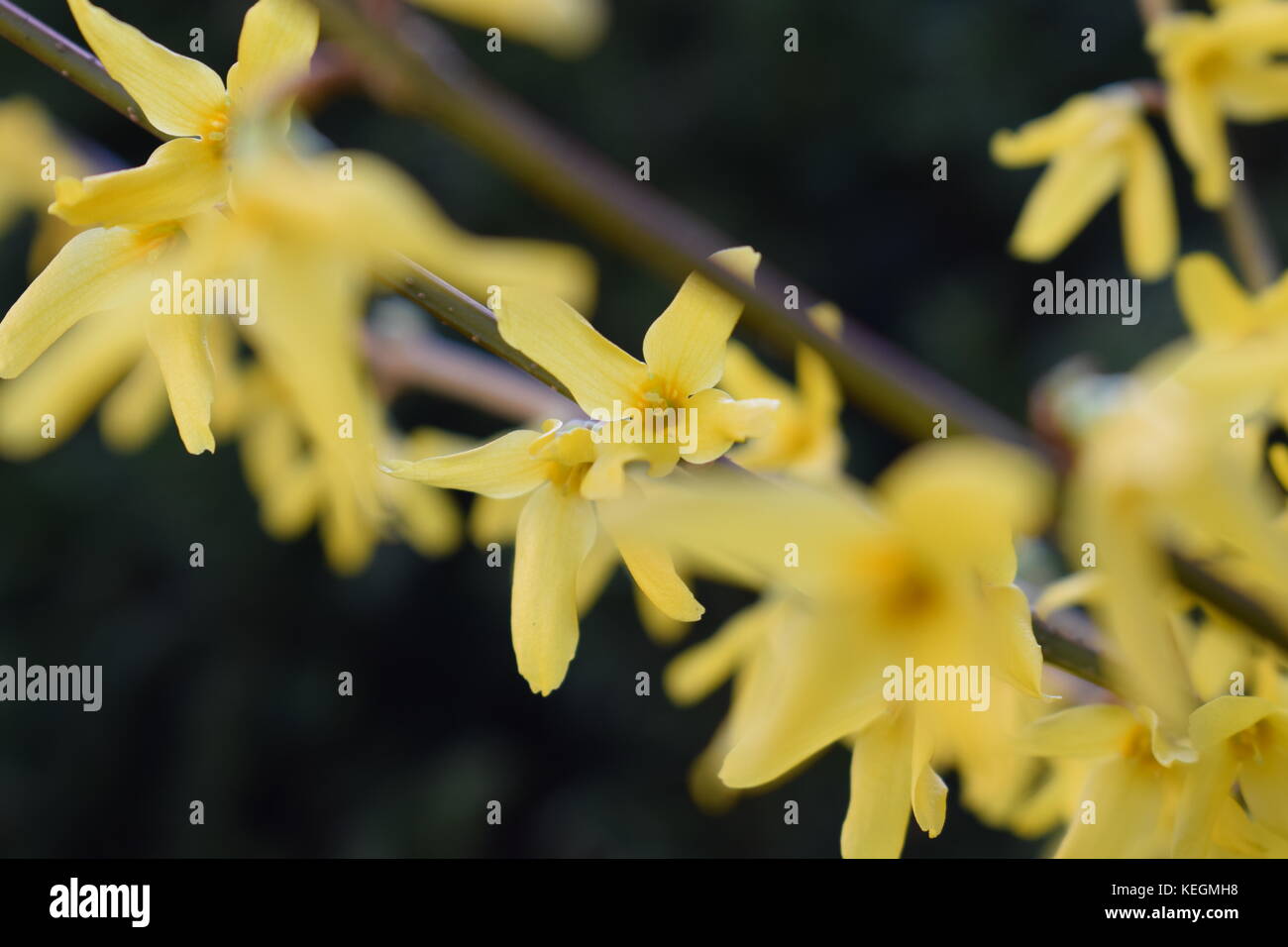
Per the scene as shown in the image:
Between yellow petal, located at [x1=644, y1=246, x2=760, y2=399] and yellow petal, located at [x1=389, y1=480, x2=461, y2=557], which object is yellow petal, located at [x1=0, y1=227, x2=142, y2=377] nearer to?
yellow petal, located at [x1=644, y1=246, x2=760, y2=399]

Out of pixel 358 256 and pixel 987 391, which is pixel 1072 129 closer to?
pixel 358 256

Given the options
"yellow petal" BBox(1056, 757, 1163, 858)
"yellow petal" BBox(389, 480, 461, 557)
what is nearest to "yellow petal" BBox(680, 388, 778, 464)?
"yellow petal" BBox(1056, 757, 1163, 858)

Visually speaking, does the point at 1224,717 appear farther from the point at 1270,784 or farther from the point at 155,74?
the point at 155,74

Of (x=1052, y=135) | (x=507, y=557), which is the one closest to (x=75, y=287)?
(x=1052, y=135)

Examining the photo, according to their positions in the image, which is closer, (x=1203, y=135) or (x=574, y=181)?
(x=574, y=181)

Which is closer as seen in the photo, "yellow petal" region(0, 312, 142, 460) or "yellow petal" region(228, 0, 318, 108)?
"yellow petal" region(228, 0, 318, 108)

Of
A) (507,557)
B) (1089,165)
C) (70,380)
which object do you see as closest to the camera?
(70,380)

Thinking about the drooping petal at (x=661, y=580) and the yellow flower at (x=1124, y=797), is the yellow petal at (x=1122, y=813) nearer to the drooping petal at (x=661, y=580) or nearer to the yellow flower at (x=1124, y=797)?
the yellow flower at (x=1124, y=797)

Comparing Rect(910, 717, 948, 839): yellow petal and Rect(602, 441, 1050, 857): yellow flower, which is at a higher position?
Rect(602, 441, 1050, 857): yellow flower
